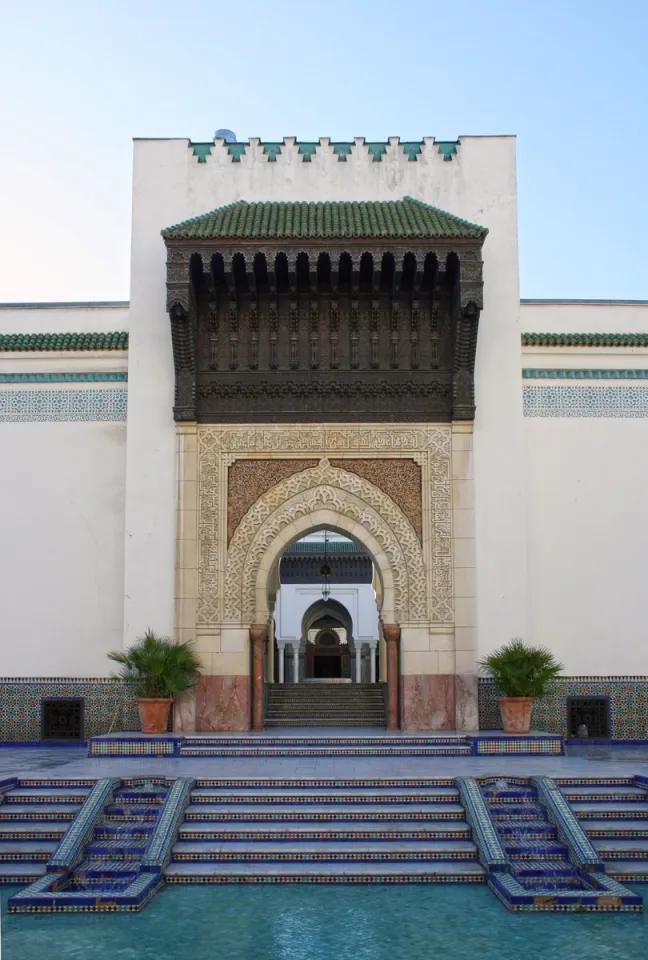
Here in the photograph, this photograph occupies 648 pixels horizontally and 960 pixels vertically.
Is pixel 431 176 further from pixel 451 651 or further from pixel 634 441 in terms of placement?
pixel 451 651

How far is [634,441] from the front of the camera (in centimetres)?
738

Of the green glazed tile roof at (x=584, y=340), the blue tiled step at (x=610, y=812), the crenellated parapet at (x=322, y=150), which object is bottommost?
the blue tiled step at (x=610, y=812)

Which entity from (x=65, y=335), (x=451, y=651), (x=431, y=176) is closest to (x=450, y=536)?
(x=451, y=651)

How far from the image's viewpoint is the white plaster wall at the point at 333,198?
7016 millimetres

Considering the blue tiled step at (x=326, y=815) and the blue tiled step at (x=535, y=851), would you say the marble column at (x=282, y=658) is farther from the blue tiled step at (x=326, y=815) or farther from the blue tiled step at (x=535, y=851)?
the blue tiled step at (x=535, y=851)

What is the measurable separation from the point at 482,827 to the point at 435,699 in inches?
99.4

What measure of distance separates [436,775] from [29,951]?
2.35m

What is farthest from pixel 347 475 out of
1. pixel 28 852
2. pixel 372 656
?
pixel 372 656

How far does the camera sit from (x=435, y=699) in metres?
6.96

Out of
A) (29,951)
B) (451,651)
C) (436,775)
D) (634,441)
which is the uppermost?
(634,441)

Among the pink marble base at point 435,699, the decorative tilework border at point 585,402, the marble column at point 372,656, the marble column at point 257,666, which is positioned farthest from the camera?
the marble column at point 372,656

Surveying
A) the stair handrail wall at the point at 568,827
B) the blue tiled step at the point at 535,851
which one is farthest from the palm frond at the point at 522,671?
the blue tiled step at the point at 535,851

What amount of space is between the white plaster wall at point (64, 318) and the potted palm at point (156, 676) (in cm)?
236

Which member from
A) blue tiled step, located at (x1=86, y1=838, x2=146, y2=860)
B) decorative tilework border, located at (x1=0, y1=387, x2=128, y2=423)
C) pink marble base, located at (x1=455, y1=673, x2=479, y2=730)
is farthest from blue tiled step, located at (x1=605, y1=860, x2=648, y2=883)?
decorative tilework border, located at (x1=0, y1=387, x2=128, y2=423)
